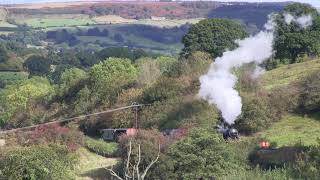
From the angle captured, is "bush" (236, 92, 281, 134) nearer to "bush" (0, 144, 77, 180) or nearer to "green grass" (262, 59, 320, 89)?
"green grass" (262, 59, 320, 89)

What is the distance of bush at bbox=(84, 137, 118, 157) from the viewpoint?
4600 centimetres

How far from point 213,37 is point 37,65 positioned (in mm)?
95477

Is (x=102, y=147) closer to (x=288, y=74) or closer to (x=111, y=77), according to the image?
(x=111, y=77)

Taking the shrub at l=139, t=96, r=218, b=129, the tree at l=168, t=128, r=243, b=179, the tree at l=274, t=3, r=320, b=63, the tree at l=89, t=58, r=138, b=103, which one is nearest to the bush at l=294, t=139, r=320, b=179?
the tree at l=168, t=128, r=243, b=179

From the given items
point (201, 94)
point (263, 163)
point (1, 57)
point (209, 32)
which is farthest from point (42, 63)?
point (263, 163)

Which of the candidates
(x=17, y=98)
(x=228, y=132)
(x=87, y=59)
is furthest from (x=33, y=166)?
(x=87, y=59)

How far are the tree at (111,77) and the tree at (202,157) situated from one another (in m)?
21.9

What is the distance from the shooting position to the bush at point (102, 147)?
1811 inches

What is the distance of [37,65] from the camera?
511 ft

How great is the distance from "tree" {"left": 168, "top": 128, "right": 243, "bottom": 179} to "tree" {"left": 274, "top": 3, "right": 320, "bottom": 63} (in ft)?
95.2

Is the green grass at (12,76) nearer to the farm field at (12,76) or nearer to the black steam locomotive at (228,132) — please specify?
the farm field at (12,76)

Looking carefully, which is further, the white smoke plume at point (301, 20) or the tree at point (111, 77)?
the white smoke plume at point (301, 20)

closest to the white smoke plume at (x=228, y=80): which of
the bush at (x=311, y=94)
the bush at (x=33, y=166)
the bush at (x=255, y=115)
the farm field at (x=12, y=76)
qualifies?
the bush at (x=255, y=115)

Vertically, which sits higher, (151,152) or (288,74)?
(288,74)
